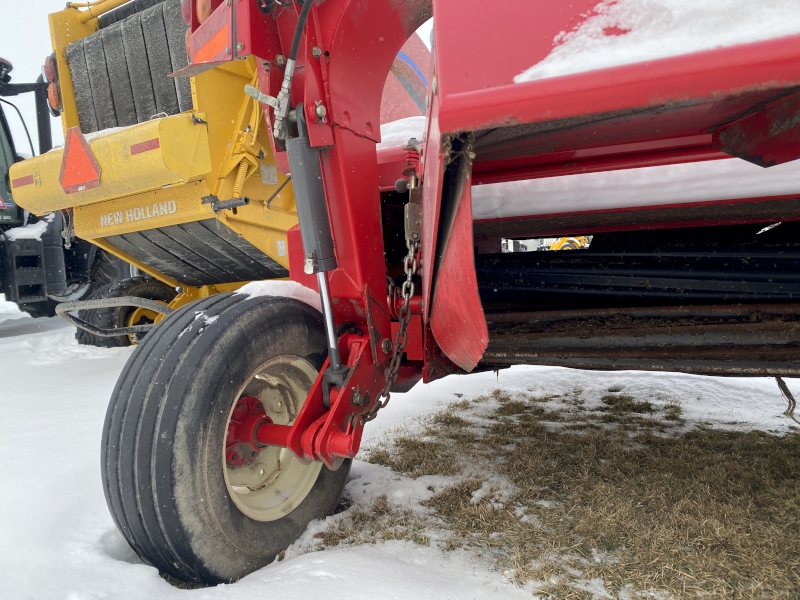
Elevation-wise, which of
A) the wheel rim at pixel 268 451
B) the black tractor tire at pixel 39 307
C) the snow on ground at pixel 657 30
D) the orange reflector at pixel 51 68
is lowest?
the wheel rim at pixel 268 451

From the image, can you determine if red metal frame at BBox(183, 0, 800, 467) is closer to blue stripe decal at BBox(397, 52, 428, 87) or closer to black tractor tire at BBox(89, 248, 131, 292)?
blue stripe decal at BBox(397, 52, 428, 87)

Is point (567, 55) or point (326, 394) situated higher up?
point (567, 55)

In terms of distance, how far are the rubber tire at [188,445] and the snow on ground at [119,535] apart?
3.0 inches

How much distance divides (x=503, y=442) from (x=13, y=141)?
5948 millimetres

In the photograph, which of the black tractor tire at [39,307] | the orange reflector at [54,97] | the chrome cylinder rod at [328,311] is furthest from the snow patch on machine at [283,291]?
the black tractor tire at [39,307]

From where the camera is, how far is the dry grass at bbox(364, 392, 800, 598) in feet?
4.31

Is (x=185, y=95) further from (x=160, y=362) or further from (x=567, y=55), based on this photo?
(x=567, y=55)

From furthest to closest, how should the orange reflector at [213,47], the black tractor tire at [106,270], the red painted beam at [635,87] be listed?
the black tractor tire at [106,270]
the orange reflector at [213,47]
the red painted beam at [635,87]

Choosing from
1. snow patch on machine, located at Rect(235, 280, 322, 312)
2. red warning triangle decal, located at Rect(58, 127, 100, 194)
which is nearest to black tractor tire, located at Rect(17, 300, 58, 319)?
red warning triangle decal, located at Rect(58, 127, 100, 194)

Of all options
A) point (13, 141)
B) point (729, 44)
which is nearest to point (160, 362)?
point (729, 44)

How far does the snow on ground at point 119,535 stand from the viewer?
129cm

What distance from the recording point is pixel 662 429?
2512 millimetres

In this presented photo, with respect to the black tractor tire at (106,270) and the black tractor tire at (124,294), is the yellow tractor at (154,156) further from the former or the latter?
the black tractor tire at (106,270)

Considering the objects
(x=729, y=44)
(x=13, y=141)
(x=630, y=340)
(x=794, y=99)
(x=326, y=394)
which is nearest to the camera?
(x=729, y=44)
